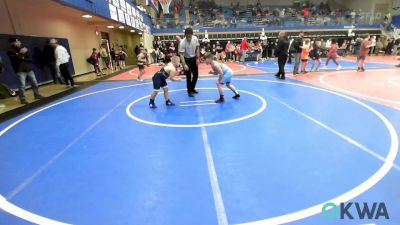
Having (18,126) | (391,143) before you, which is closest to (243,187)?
(391,143)

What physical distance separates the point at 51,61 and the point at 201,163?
10.8m

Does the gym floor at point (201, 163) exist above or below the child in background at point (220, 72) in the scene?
below

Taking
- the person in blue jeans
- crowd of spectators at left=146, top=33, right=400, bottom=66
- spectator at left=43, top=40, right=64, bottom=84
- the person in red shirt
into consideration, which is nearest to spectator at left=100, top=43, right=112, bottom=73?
spectator at left=43, top=40, right=64, bottom=84

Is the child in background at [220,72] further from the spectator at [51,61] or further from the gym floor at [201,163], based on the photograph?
the spectator at [51,61]

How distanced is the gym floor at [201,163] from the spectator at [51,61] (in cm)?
530

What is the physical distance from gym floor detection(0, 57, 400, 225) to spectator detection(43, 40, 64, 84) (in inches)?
209

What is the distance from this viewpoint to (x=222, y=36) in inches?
1108

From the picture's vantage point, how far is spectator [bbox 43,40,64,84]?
35.2ft

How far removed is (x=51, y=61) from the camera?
11.1 meters

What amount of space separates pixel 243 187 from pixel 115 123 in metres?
3.39

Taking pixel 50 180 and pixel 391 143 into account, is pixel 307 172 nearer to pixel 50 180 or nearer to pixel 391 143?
pixel 391 143

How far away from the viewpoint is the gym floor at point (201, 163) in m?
2.42

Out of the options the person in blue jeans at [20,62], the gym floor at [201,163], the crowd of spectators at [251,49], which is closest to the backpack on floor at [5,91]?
the person in blue jeans at [20,62]

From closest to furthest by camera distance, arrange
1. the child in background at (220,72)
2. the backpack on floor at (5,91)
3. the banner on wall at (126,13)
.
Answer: the child in background at (220,72), the backpack on floor at (5,91), the banner on wall at (126,13)
